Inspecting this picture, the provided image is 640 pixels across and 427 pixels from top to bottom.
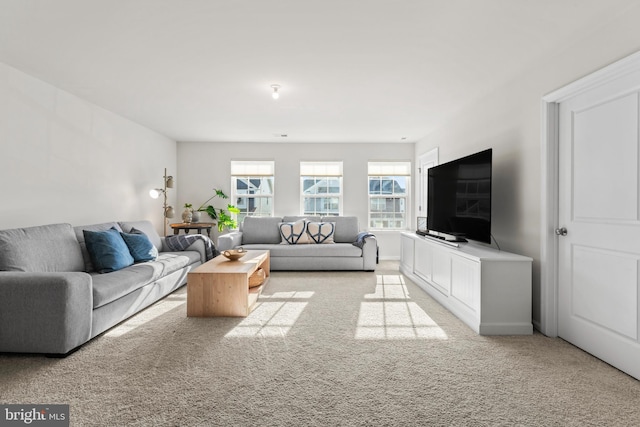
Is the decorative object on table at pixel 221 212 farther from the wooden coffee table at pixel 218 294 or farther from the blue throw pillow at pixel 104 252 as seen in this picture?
the wooden coffee table at pixel 218 294

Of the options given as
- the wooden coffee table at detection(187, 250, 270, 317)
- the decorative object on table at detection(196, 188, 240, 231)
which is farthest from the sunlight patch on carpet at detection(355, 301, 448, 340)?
the decorative object on table at detection(196, 188, 240, 231)

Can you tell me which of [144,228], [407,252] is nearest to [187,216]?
[144,228]

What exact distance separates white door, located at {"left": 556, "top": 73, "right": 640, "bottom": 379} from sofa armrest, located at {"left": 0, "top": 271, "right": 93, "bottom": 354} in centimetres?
371

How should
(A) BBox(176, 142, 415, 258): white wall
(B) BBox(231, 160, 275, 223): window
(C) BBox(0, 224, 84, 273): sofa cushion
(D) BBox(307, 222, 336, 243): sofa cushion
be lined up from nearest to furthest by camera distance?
(C) BBox(0, 224, 84, 273): sofa cushion
(D) BBox(307, 222, 336, 243): sofa cushion
(A) BBox(176, 142, 415, 258): white wall
(B) BBox(231, 160, 275, 223): window

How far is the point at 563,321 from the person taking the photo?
2.61 meters

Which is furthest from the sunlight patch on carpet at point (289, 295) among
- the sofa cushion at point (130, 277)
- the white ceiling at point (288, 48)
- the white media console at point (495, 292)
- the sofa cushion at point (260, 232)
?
the white ceiling at point (288, 48)

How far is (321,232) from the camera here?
5656 millimetres

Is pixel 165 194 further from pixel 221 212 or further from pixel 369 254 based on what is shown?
pixel 369 254

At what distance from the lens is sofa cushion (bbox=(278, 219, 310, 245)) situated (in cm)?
564

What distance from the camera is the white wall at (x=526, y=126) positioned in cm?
221

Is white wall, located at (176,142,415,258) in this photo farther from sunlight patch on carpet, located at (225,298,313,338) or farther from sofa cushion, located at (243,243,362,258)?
sunlight patch on carpet, located at (225,298,313,338)

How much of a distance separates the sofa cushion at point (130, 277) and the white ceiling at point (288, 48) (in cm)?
194

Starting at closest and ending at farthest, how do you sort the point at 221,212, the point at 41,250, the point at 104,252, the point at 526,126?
the point at 41,250
the point at 526,126
the point at 104,252
the point at 221,212

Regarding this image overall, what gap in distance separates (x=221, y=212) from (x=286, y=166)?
5.17ft
